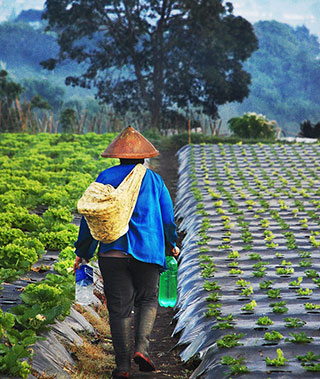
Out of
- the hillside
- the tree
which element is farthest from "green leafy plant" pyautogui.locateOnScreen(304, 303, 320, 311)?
the hillside

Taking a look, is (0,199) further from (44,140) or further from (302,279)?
(44,140)

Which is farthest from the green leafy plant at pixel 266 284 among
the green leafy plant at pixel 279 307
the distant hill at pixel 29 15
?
the distant hill at pixel 29 15

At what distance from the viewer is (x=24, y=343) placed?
3695 millimetres

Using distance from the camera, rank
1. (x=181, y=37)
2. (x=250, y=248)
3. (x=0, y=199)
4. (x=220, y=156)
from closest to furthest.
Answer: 1. (x=250, y=248)
2. (x=0, y=199)
3. (x=220, y=156)
4. (x=181, y=37)

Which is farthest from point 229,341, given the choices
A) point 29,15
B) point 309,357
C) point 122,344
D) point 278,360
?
point 29,15

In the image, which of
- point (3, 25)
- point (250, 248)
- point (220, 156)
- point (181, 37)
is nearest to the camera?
point (250, 248)

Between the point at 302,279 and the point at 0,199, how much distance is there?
4.17m

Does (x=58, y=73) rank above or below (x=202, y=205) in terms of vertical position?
above

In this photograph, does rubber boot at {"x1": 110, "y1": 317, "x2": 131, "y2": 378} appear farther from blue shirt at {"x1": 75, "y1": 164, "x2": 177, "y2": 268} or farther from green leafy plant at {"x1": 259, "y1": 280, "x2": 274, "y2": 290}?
green leafy plant at {"x1": 259, "y1": 280, "x2": 274, "y2": 290}

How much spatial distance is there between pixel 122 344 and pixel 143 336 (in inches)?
6.0

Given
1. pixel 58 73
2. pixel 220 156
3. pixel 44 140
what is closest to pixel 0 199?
pixel 220 156

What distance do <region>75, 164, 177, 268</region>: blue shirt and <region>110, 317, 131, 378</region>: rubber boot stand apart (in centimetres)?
46

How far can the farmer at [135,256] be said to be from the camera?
4289 mm

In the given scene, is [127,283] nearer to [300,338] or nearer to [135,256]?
[135,256]
